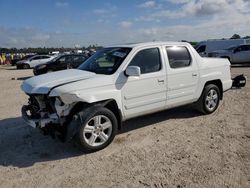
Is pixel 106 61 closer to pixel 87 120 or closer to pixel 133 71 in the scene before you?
pixel 133 71

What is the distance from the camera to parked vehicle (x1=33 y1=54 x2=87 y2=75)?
18.0m

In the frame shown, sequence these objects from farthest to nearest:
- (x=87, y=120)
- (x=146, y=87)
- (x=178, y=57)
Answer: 1. (x=178, y=57)
2. (x=146, y=87)
3. (x=87, y=120)

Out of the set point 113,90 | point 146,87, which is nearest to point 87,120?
point 113,90

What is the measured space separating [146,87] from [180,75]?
3.36 feet

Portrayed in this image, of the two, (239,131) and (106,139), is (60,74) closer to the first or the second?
(106,139)

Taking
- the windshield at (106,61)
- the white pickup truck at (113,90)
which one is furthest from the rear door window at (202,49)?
the windshield at (106,61)

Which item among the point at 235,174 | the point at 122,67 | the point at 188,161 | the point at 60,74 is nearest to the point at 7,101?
the point at 60,74

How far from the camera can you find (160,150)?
509cm

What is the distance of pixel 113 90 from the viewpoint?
17.4 ft

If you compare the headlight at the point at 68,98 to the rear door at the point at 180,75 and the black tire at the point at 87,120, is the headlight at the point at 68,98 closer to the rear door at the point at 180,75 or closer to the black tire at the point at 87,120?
the black tire at the point at 87,120

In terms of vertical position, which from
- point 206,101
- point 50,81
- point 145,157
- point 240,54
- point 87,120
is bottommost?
point 145,157

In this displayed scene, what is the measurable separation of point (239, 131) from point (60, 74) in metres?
3.71

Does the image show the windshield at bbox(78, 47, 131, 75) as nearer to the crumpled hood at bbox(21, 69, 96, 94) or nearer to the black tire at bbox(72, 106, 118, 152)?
the crumpled hood at bbox(21, 69, 96, 94)

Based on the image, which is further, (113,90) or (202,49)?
(202,49)
